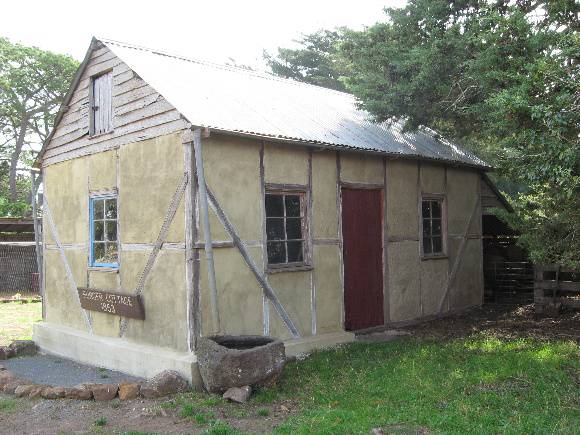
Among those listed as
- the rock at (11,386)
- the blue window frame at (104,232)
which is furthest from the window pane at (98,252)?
the rock at (11,386)

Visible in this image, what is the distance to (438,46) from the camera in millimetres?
9062

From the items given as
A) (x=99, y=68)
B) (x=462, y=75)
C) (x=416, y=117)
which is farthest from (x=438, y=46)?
(x=99, y=68)

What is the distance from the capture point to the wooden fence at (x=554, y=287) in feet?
37.2

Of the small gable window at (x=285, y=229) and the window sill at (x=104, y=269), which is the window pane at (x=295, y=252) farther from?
the window sill at (x=104, y=269)

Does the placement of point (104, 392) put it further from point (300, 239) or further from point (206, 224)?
point (300, 239)

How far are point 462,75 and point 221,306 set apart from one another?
17.4 ft

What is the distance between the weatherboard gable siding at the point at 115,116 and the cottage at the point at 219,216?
1.3 inches

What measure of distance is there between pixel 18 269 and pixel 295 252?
13.8 metres

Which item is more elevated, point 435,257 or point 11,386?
point 435,257

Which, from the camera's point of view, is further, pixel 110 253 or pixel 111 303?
pixel 110 253

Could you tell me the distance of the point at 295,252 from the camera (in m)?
8.93

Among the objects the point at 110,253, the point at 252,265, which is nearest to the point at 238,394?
the point at 252,265

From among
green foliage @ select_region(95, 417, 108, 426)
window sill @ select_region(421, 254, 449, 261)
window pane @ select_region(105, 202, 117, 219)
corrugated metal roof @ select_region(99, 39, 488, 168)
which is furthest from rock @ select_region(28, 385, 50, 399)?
window sill @ select_region(421, 254, 449, 261)

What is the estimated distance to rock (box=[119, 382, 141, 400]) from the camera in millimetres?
6949
